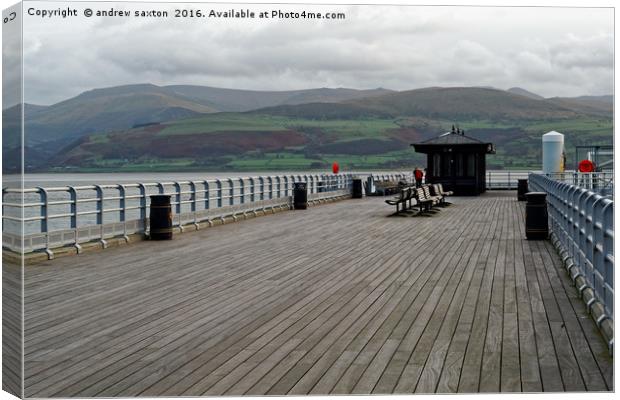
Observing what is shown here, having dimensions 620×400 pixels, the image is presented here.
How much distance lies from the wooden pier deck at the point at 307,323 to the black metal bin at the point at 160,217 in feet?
5.07

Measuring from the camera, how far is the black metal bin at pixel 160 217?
14.9m

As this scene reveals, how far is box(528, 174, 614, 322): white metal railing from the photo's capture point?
628cm

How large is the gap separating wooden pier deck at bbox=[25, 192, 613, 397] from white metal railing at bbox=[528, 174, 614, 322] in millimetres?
303

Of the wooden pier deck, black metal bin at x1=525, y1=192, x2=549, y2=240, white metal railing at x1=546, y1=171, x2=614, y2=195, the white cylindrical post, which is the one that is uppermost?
the white cylindrical post

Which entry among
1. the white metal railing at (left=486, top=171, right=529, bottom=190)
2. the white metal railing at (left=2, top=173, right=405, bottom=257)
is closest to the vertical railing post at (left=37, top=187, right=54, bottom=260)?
the white metal railing at (left=2, top=173, right=405, bottom=257)

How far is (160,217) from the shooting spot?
49.3ft

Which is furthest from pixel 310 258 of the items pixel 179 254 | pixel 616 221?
pixel 616 221

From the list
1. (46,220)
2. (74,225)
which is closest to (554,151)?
(74,225)

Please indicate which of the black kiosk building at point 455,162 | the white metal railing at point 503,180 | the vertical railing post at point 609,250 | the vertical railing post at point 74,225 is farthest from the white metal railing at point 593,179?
the vertical railing post at point 609,250

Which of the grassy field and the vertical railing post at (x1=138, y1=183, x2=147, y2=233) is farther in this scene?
the grassy field

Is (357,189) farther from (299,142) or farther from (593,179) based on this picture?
(299,142)

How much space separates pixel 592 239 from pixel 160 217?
9141mm

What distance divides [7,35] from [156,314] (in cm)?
326

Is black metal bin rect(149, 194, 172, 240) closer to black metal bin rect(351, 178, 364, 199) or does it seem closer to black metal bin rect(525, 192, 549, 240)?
black metal bin rect(525, 192, 549, 240)
